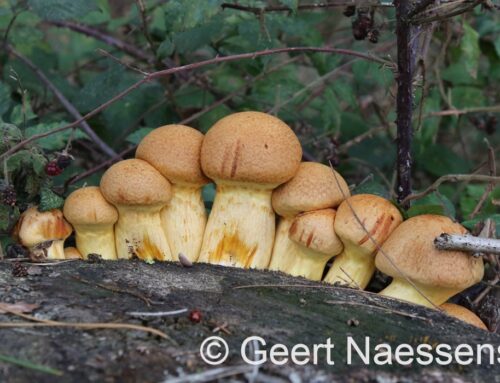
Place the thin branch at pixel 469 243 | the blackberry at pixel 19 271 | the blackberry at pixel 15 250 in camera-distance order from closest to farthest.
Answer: the blackberry at pixel 19 271, the thin branch at pixel 469 243, the blackberry at pixel 15 250

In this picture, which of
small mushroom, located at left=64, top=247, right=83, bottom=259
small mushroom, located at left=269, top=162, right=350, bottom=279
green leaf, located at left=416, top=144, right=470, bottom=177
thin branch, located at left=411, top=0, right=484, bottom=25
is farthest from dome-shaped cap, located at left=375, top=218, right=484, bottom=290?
green leaf, located at left=416, top=144, right=470, bottom=177

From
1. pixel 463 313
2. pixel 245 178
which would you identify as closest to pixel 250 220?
pixel 245 178

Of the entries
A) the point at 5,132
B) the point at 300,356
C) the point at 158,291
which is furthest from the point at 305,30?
the point at 300,356

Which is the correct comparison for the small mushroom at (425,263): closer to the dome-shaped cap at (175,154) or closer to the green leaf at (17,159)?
the dome-shaped cap at (175,154)

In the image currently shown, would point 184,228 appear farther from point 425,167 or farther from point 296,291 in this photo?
point 425,167

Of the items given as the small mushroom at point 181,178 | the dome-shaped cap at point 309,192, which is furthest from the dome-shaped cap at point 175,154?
the dome-shaped cap at point 309,192

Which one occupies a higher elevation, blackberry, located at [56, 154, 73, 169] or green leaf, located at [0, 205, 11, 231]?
blackberry, located at [56, 154, 73, 169]

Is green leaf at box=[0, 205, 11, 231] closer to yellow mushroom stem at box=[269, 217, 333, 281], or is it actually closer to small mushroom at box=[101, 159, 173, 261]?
small mushroom at box=[101, 159, 173, 261]
